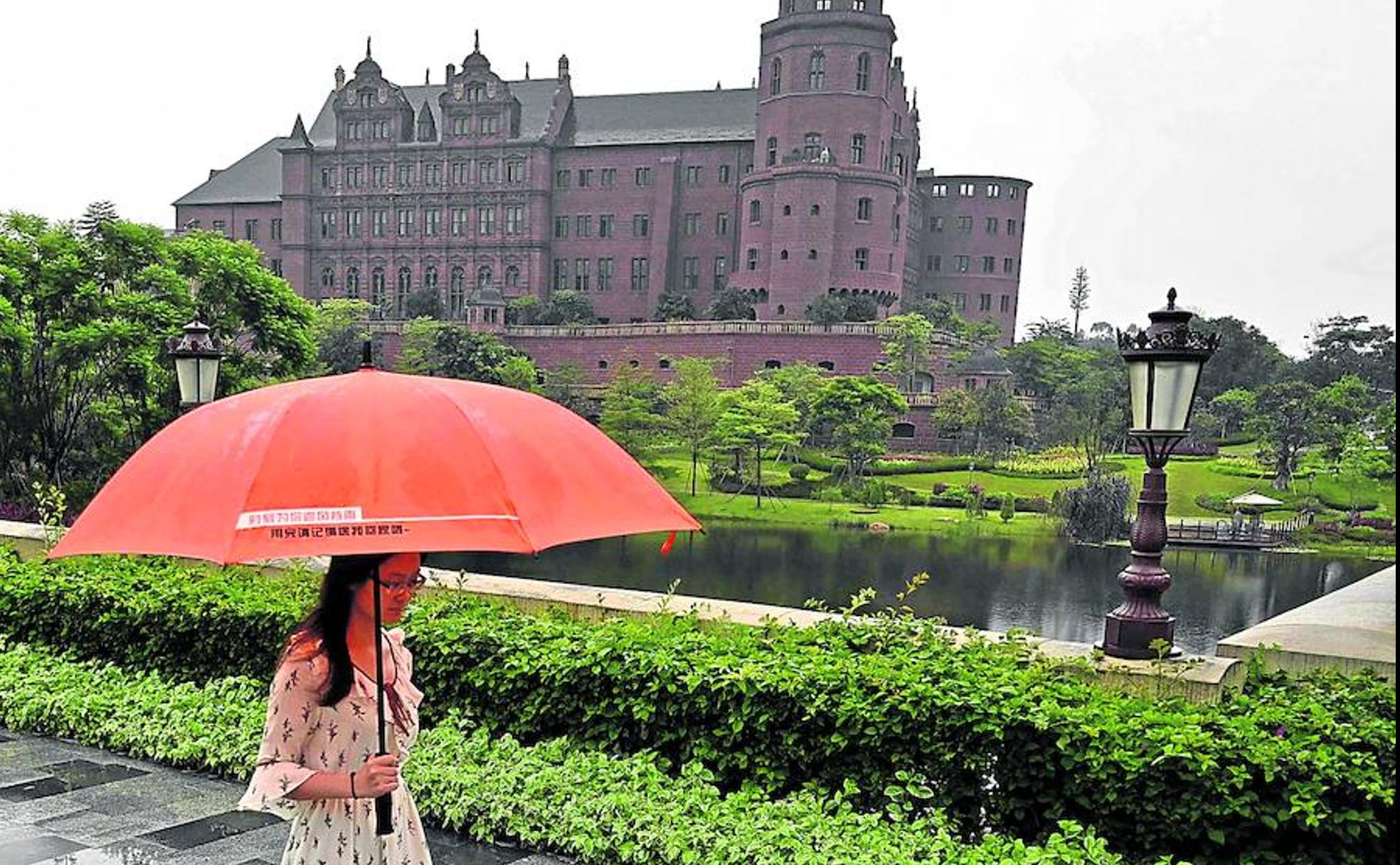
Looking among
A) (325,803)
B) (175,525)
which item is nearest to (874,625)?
(325,803)

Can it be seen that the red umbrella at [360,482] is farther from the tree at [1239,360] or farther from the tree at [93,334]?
the tree at [1239,360]

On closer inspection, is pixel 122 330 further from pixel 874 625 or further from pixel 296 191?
pixel 296 191

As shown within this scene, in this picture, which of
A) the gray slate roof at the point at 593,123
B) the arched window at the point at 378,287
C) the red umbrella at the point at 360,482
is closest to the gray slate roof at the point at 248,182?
the gray slate roof at the point at 593,123

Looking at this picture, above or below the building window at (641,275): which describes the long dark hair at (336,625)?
below

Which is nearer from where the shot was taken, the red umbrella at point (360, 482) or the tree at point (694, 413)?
the red umbrella at point (360, 482)

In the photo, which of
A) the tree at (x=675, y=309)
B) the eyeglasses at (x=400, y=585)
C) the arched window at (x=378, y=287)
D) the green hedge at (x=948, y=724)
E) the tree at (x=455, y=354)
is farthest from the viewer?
the arched window at (x=378, y=287)

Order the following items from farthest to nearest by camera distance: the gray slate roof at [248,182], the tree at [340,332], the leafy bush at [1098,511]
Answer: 1. the gray slate roof at [248,182]
2. the tree at [340,332]
3. the leafy bush at [1098,511]

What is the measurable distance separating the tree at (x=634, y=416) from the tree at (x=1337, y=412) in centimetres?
2029

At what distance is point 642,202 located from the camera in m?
52.7

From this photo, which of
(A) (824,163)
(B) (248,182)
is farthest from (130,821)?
(B) (248,182)

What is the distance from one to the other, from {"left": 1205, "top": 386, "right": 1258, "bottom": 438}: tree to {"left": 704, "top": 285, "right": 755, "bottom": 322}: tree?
58.9ft

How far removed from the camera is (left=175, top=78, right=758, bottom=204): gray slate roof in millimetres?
53344

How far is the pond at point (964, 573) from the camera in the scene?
65.9 ft

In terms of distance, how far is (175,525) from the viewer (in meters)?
2.18
